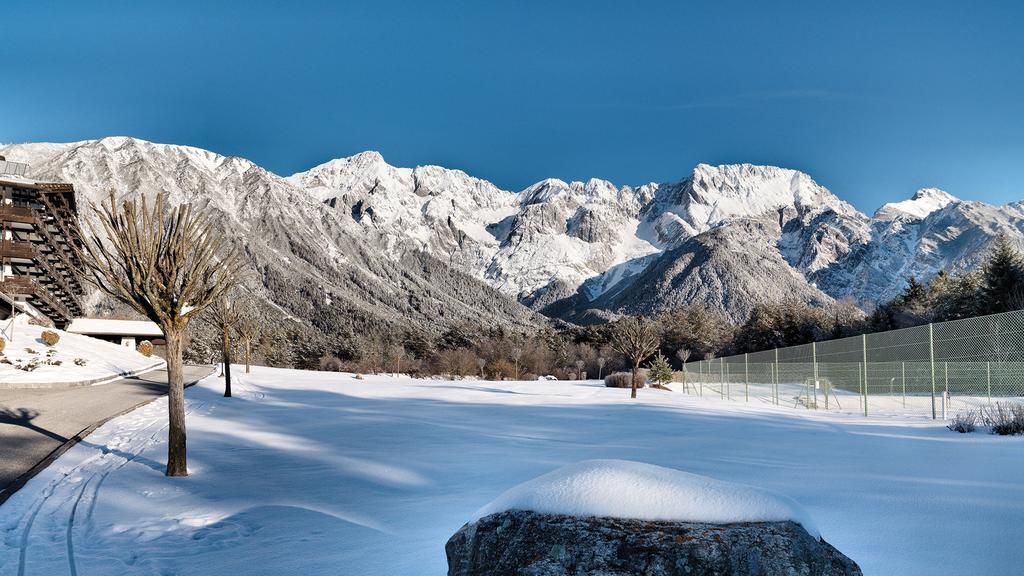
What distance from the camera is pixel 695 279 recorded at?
12775 centimetres

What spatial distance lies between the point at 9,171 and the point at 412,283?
117 metres

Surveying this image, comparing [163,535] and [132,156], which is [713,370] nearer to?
[163,535]

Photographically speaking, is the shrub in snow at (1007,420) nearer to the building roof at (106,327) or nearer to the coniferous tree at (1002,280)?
the coniferous tree at (1002,280)

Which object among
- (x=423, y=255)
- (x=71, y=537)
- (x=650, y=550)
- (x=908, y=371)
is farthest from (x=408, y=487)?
(x=423, y=255)

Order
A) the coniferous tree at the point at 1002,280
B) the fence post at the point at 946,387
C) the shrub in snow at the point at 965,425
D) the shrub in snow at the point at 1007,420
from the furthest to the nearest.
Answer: the coniferous tree at the point at 1002,280 → the fence post at the point at 946,387 → the shrub in snow at the point at 965,425 → the shrub in snow at the point at 1007,420

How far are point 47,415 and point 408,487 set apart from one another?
30.5ft

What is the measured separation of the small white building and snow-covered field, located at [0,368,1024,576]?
3424 centimetres

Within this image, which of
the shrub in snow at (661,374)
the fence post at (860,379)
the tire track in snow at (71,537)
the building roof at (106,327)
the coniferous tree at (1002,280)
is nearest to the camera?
the tire track in snow at (71,537)

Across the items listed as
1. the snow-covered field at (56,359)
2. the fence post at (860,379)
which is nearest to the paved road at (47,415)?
the snow-covered field at (56,359)

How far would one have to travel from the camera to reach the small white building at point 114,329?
41500 mm

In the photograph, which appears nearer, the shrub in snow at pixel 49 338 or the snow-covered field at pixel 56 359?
the snow-covered field at pixel 56 359

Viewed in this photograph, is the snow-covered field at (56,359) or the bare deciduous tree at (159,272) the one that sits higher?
the bare deciduous tree at (159,272)

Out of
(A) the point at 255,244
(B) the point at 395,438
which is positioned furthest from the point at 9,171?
(A) the point at 255,244

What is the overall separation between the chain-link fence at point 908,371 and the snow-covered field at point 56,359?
23.4 meters
